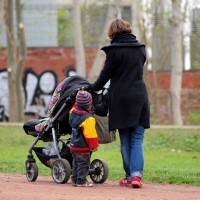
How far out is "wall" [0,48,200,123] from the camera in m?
29.2

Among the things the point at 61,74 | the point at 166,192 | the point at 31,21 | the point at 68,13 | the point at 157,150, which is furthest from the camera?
the point at 68,13

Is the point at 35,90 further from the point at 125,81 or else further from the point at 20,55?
the point at 125,81

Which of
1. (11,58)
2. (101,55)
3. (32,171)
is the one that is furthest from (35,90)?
(32,171)

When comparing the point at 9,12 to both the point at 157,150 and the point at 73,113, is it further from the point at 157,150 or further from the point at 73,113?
the point at 73,113

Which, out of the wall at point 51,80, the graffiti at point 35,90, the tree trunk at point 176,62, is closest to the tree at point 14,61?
the wall at point 51,80

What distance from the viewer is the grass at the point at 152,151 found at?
12869 mm

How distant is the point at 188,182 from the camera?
9.93 meters

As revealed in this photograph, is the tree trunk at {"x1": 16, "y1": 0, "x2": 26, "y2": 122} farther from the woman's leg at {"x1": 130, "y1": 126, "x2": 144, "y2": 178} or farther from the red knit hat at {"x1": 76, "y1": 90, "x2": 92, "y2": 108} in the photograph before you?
the woman's leg at {"x1": 130, "y1": 126, "x2": 144, "y2": 178}

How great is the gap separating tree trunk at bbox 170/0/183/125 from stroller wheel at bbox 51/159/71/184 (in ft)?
51.4

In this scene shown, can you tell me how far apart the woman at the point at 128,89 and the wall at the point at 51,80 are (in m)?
20.2

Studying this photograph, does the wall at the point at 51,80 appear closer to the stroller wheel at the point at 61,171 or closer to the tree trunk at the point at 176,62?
the tree trunk at the point at 176,62

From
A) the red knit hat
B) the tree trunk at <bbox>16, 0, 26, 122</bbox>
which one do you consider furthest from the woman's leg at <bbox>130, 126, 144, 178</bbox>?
the tree trunk at <bbox>16, 0, 26, 122</bbox>

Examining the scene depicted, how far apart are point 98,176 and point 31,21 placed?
2842 cm

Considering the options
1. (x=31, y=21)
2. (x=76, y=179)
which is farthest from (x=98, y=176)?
(x=31, y=21)
